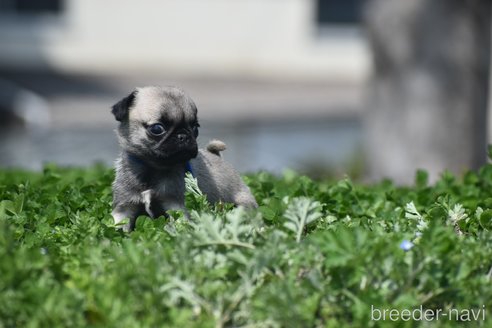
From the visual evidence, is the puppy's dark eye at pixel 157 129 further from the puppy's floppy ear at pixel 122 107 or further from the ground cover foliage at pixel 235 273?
the ground cover foliage at pixel 235 273

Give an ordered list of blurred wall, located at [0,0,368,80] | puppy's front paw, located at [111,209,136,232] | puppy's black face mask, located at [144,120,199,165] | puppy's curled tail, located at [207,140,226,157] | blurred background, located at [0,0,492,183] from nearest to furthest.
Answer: puppy's black face mask, located at [144,120,199,165]
puppy's front paw, located at [111,209,136,232]
puppy's curled tail, located at [207,140,226,157]
blurred background, located at [0,0,492,183]
blurred wall, located at [0,0,368,80]

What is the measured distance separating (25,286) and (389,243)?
1.53 meters

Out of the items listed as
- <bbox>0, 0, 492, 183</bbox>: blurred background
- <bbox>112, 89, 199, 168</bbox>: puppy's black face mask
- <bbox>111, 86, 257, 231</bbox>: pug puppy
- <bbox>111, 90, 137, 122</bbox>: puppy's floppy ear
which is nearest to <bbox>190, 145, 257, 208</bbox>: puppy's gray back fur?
<bbox>111, 86, 257, 231</bbox>: pug puppy

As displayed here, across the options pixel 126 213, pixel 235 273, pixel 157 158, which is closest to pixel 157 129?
pixel 157 158

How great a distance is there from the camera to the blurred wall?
24156 millimetres

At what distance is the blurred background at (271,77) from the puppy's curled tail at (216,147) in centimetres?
456

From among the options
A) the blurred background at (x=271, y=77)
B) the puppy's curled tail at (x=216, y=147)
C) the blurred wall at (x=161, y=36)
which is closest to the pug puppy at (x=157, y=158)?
the puppy's curled tail at (x=216, y=147)

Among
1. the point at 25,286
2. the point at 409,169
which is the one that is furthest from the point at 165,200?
the point at 409,169

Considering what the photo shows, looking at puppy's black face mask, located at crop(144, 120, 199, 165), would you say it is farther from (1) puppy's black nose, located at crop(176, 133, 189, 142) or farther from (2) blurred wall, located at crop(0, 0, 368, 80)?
(2) blurred wall, located at crop(0, 0, 368, 80)

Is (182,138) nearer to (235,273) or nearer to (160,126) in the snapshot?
(160,126)

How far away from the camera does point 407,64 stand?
11.4m

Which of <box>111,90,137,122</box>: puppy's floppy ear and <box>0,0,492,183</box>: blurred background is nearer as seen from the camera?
<box>111,90,137,122</box>: puppy's floppy ear

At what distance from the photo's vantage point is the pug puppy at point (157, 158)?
15.6 ft

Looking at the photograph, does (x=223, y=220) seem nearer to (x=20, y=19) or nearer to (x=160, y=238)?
(x=160, y=238)
